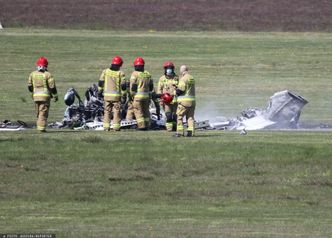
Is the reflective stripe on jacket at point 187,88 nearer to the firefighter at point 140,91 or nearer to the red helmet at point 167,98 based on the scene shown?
the red helmet at point 167,98

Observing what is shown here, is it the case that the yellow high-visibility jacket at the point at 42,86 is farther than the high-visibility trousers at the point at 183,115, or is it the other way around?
the yellow high-visibility jacket at the point at 42,86

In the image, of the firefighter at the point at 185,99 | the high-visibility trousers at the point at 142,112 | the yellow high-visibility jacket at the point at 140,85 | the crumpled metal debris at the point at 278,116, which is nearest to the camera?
the firefighter at the point at 185,99

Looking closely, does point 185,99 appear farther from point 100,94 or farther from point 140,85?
point 100,94

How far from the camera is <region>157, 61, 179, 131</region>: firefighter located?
3466cm

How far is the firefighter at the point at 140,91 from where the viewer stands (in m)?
34.2

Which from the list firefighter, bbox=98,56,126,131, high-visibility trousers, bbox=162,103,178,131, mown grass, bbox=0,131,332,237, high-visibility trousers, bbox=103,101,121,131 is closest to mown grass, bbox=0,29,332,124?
high-visibility trousers, bbox=162,103,178,131

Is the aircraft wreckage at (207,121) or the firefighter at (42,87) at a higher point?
the firefighter at (42,87)

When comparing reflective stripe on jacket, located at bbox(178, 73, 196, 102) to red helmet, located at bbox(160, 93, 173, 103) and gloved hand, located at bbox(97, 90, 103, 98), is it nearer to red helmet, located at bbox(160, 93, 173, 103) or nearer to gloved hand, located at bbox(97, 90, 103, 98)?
red helmet, located at bbox(160, 93, 173, 103)

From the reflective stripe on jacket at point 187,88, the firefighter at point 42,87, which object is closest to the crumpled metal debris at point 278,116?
the reflective stripe on jacket at point 187,88

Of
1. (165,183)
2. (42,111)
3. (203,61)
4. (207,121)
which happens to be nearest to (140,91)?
(42,111)

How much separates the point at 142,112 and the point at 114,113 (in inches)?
36.8

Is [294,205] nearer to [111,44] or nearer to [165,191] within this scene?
[165,191]

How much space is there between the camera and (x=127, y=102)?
3669cm

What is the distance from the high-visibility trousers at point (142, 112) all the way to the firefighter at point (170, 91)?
55 cm
